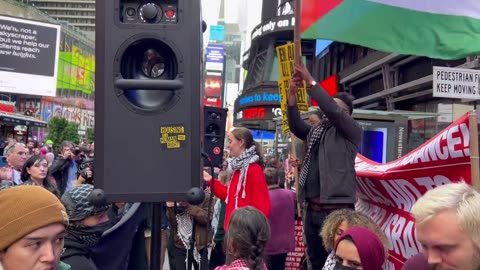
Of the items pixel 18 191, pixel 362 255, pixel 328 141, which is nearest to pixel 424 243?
pixel 362 255

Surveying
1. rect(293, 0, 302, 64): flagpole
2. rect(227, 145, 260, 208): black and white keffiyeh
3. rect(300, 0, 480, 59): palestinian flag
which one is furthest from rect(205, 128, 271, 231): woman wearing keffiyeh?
rect(293, 0, 302, 64): flagpole

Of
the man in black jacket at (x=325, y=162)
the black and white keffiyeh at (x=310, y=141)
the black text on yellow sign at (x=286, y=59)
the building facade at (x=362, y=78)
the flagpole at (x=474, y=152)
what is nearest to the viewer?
the flagpole at (x=474, y=152)

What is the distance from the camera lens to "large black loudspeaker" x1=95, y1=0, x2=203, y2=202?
10.1 feet

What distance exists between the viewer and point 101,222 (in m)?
3.31

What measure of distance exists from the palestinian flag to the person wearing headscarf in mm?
1952

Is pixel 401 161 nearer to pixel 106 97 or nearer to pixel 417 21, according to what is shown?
pixel 417 21

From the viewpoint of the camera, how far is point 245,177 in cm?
568

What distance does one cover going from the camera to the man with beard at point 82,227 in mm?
3115

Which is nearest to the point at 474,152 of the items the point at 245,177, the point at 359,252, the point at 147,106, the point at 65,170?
the point at 359,252

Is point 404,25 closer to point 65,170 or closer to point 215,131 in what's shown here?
point 215,131

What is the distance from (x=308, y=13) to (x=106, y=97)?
8.06 ft

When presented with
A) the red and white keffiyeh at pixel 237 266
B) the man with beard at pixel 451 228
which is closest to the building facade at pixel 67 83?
the red and white keffiyeh at pixel 237 266

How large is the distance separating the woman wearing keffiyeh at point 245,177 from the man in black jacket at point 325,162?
940mm

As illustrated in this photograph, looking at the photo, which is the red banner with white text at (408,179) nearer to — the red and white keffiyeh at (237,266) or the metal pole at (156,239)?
the red and white keffiyeh at (237,266)
